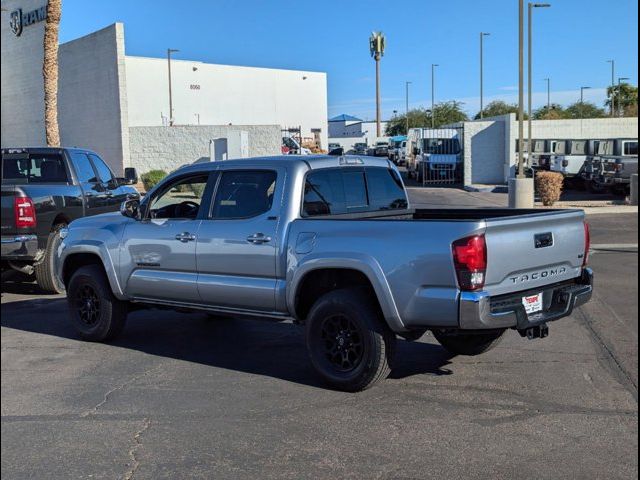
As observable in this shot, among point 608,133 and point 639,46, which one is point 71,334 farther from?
point 608,133

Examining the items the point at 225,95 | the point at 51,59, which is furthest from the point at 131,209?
the point at 225,95

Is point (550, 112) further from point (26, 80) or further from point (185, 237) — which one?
point (185, 237)

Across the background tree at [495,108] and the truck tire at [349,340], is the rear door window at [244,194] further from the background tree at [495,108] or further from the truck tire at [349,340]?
the background tree at [495,108]

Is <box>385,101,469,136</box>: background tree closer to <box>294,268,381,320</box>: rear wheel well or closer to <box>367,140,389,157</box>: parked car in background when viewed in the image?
<box>367,140,389,157</box>: parked car in background

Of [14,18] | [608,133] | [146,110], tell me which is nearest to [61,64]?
[14,18]

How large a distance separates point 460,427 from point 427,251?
127cm

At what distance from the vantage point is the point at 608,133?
3900 cm

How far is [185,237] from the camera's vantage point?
7020 millimetres

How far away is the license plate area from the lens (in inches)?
222

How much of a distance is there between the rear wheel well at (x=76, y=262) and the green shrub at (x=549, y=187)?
57.0ft

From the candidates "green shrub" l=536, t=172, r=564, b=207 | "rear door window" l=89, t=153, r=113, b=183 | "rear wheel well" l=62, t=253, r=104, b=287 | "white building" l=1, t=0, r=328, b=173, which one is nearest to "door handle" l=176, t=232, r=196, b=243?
"rear wheel well" l=62, t=253, r=104, b=287

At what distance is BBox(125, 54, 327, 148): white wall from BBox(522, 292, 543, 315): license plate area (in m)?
52.3

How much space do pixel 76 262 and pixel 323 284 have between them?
3.28m

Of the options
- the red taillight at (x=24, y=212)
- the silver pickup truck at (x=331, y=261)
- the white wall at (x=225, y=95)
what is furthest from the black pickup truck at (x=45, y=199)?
the white wall at (x=225, y=95)
